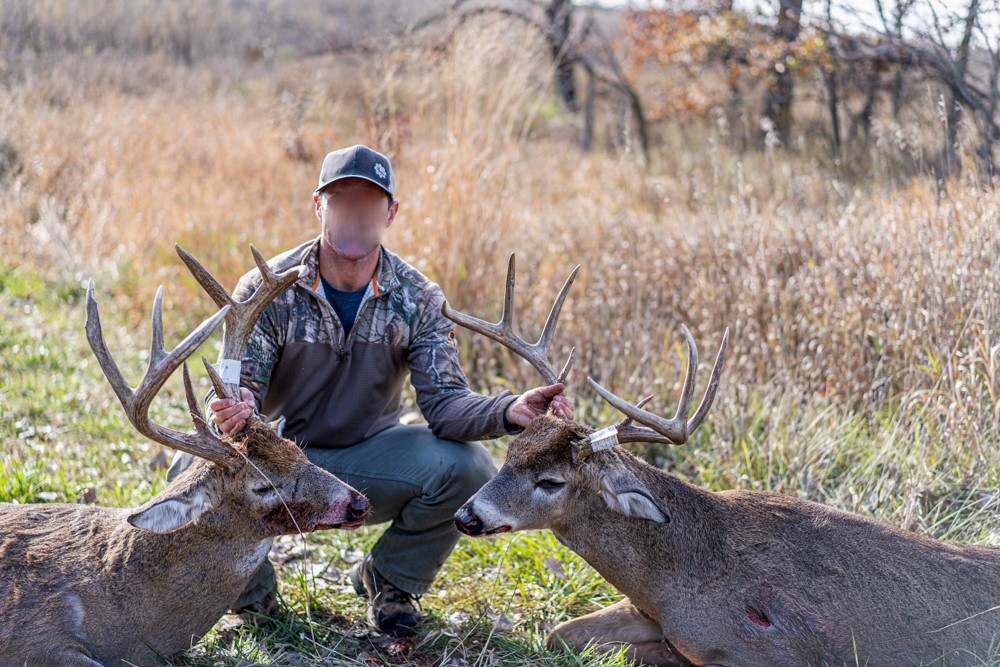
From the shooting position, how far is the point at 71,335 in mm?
7164

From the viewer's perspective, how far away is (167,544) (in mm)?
3381

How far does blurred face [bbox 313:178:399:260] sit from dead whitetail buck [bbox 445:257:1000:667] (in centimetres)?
65

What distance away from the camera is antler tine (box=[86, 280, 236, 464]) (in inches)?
115

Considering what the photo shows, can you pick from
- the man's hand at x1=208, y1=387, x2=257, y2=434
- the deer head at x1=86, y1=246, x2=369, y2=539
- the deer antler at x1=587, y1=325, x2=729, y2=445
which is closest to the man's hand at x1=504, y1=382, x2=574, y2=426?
the deer antler at x1=587, y1=325, x2=729, y2=445

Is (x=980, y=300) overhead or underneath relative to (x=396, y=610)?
overhead

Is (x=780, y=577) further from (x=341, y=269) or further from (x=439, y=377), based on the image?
(x=341, y=269)

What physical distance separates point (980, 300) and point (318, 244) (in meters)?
3.47

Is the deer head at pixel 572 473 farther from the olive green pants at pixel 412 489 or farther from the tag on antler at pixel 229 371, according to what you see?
the tag on antler at pixel 229 371

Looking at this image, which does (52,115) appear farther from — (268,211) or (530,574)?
(530,574)

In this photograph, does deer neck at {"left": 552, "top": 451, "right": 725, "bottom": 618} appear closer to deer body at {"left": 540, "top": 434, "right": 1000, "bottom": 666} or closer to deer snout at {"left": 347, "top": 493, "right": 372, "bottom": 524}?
deer body at {"left": 540, "top": 434, "right": 1000, "bottom": 666}

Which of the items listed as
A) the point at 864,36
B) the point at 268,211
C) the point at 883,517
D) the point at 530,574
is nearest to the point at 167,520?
the point at 530,574

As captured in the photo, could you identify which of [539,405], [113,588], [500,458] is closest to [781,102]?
[500,458]

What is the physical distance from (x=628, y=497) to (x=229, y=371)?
62.1 inches

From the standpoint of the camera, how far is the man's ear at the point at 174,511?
3.16 meters
